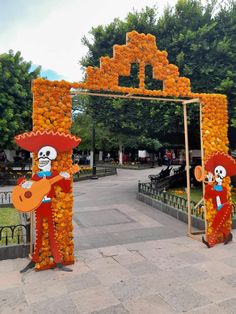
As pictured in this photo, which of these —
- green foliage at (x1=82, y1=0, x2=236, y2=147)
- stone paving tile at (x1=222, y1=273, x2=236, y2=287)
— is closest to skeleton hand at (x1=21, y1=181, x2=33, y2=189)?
stone paving tile at (x1=222, y1=273, x2=236, y2=287)

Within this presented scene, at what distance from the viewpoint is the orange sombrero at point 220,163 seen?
25.9ft

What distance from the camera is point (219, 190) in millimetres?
7988

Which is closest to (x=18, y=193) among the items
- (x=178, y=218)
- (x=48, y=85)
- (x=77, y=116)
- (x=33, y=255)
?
(x=33, y=255)

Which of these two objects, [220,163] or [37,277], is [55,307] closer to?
[37,277]

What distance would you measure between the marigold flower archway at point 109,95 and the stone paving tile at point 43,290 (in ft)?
2.35

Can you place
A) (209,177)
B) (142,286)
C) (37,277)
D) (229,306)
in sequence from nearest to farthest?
(229,306) → (142,286) → (37,277) → (209,177)

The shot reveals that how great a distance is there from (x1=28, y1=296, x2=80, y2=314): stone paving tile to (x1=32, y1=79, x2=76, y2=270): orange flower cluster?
1.47 meters

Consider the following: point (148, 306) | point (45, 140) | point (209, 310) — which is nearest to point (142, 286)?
point (148, 306)

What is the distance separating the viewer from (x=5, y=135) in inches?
717

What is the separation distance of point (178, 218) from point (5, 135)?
12326 millimetres

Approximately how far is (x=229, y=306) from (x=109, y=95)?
529 centimetres

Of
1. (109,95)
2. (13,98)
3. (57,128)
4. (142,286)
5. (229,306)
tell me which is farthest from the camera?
(13,98)

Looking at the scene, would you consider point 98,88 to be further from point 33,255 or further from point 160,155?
point 160,155

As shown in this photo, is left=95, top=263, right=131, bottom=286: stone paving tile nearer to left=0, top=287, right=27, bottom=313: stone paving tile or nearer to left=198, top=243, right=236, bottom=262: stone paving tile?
left=0, top=287, right=27, bottom=313: stone paving tile
